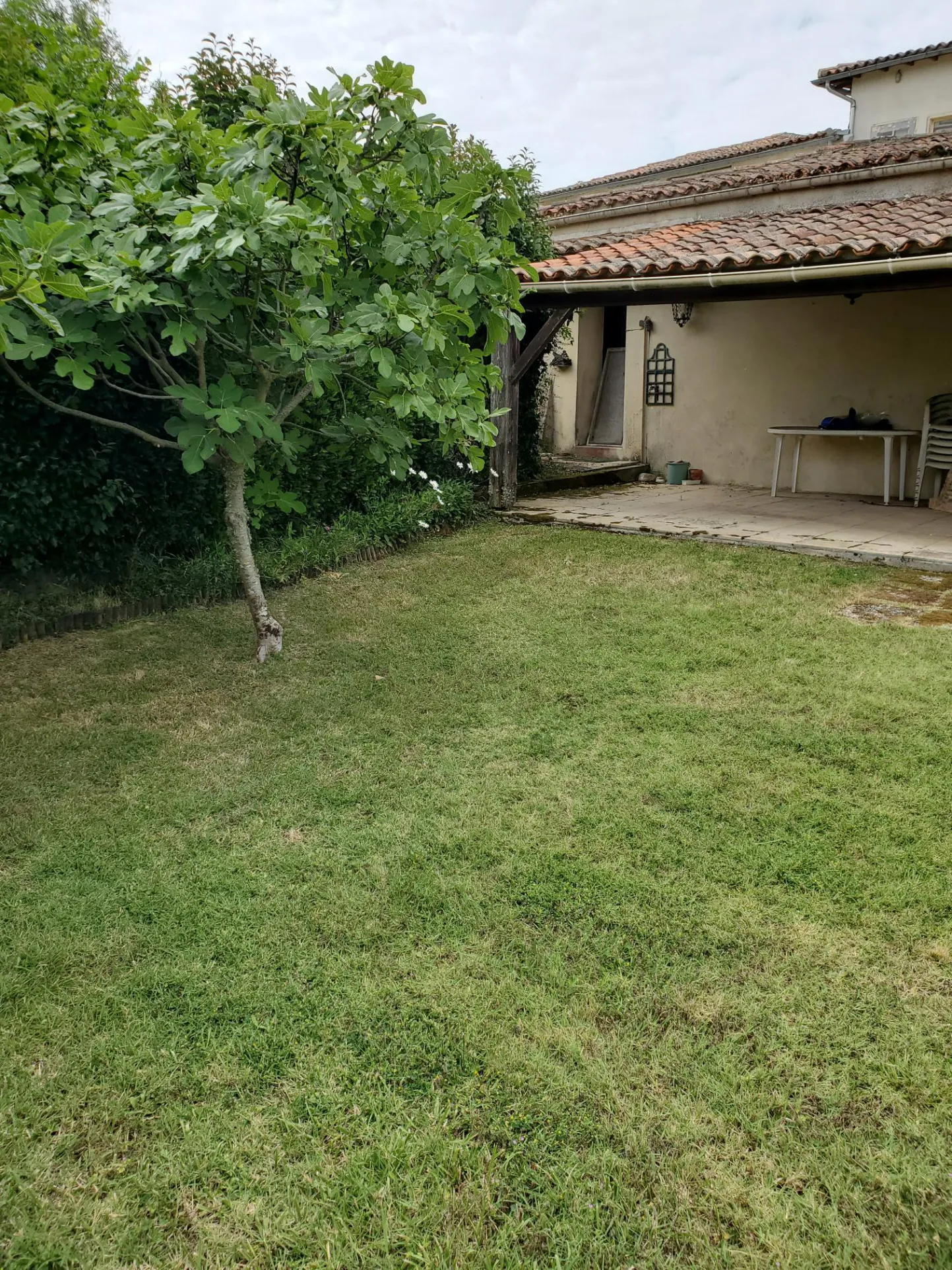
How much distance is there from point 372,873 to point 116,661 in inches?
104

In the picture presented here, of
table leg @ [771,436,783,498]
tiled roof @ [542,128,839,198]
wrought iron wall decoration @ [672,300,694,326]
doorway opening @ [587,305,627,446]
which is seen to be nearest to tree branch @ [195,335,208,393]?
table leg @ [771,436,783,498]

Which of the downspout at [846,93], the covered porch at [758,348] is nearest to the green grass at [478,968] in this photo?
the covered porch at [758,348]

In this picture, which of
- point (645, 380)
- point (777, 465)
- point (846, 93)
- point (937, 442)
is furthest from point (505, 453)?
point (846, 93)

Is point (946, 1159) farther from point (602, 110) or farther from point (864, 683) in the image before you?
point (602, 110)

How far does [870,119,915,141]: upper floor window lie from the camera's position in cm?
1466

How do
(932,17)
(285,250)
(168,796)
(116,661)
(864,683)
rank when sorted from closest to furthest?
(168,796) → (285,250) → (864,683) → (116,661) → (932,17)

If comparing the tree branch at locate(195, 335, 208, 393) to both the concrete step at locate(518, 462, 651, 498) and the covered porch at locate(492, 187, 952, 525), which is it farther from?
the concrete step at locate(518, 462, 651, 498)

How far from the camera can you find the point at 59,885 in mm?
2711

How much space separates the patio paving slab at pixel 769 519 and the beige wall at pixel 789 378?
1.72 ft

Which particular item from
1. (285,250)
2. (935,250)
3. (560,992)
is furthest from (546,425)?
(560,992)

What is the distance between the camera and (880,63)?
1439 centimetres

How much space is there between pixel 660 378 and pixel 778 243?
4.62 meters

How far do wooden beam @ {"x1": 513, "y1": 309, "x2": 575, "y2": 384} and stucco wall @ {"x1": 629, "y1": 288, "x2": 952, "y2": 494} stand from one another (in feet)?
11.3

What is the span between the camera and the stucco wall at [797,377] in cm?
973
